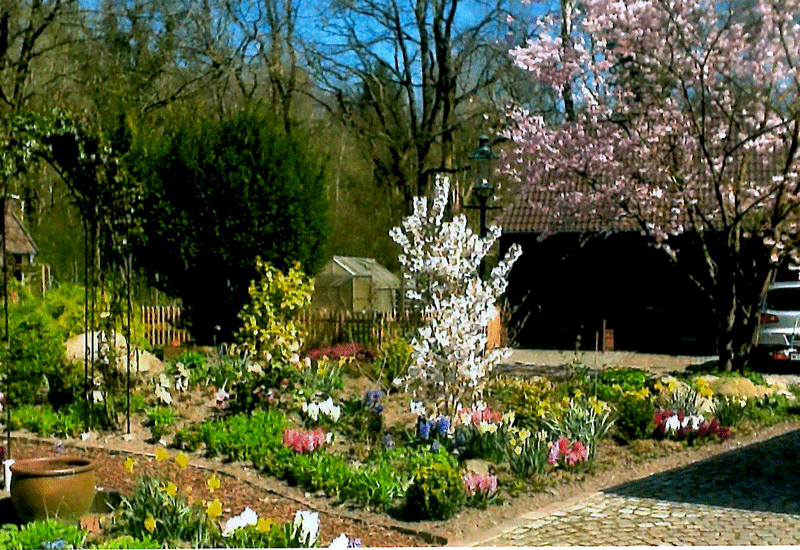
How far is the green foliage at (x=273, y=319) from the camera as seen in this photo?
Answer: 10234 mm

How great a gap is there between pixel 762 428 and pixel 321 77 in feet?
71.1

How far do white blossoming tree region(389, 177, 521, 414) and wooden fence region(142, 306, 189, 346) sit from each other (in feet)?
32.9

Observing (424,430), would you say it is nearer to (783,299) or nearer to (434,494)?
(434,494)

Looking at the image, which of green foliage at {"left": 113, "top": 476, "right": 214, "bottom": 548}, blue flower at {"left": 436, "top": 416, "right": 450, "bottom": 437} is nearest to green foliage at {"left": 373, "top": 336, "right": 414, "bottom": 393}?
blue flower at {"left": 436, "top": 416, "right": 450, "bottom": 437}

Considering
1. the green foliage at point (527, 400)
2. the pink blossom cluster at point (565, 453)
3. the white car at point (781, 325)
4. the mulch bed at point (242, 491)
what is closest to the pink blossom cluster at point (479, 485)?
the mulch bed at point (242, 491)

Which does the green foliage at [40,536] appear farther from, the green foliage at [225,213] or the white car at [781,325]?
the white car at [781,325]

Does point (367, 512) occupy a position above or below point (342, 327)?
below

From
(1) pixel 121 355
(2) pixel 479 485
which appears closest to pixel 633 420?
(2) pixel 479 485

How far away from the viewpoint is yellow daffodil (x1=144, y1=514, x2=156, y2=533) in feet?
17.7

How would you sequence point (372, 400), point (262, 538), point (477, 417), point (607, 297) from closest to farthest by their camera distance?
point (262, 538), point (477, 417), point (372, 400), point (607, 297)

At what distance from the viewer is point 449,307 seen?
28.8 ft

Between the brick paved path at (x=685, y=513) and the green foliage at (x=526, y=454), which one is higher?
the green foliage at (x=526, y=454)

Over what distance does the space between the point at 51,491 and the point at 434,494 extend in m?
2.51

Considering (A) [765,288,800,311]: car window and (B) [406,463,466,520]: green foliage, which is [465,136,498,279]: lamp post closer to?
(A) [765,288,800,311]: car window
